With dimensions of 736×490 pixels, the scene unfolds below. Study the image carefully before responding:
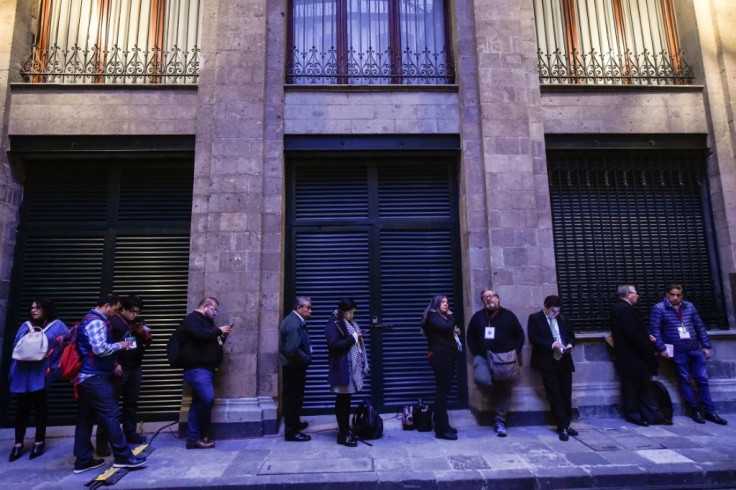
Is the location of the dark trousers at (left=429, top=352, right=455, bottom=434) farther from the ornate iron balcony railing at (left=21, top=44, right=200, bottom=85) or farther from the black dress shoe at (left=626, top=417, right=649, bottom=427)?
the ornate iron balcony railing at (left=21, top=44, right=200, bottom=85)

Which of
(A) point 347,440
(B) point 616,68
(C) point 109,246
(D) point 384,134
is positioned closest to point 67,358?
(C) point 109,246

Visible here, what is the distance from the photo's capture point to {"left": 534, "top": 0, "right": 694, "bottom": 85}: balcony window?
30.0ft

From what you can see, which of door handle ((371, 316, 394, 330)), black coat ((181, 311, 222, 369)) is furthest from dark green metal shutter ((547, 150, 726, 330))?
black coat ((181, 311, 222, 369))

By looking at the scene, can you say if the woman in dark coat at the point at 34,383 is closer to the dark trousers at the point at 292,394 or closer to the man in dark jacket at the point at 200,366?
the man in dark jacket at the point at 200,366

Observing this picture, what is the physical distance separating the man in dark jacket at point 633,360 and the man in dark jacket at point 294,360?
4.86 metres

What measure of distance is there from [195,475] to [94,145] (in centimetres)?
596

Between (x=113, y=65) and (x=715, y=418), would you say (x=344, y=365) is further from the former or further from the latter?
(x=113, y=65)

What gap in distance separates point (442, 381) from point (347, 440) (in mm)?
1543

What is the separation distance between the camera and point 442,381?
6.57 metres

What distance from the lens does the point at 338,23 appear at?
9211mm

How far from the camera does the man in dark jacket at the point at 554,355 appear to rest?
22.2 ft

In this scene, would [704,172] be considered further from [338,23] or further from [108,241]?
[108,241]

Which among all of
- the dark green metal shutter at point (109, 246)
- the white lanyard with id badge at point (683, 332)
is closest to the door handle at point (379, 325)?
the dark green metal shutter at point (109, 246)

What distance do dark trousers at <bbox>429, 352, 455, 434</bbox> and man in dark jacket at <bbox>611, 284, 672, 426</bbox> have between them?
9.36 ft
